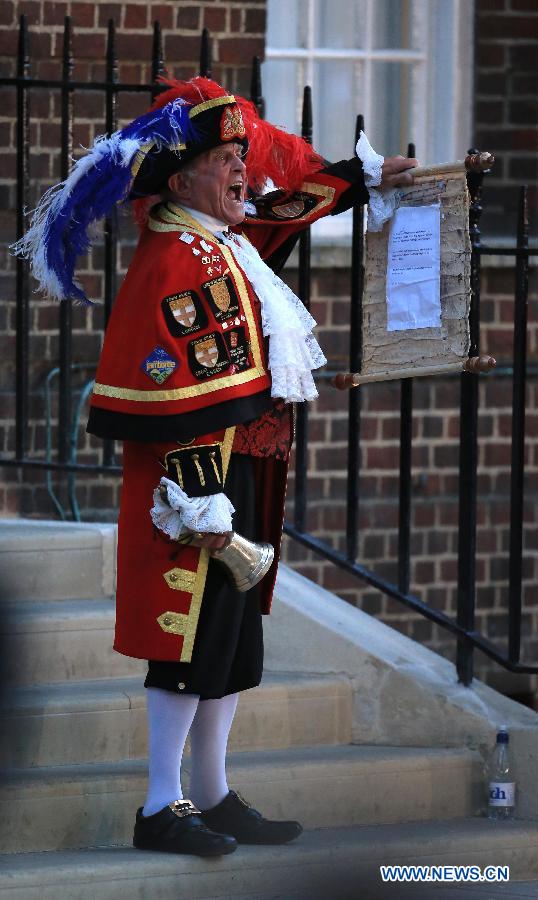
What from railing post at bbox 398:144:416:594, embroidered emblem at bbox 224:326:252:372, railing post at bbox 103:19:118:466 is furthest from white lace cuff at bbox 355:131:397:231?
railing post at bbox 103:19:118:466

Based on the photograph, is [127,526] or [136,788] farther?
[136,788]

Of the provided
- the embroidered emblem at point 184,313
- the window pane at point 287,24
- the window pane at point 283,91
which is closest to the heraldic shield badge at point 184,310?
the embroidered emblem at point 184,313

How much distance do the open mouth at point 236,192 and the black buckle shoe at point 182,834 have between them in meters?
1.42

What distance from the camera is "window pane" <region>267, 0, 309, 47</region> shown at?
6.84 meters

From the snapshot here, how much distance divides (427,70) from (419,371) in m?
3.19

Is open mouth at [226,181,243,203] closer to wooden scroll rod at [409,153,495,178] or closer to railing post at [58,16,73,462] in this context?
wooden scroll rod at [409,153,495,178]

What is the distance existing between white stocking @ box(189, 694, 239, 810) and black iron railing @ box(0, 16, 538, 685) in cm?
92

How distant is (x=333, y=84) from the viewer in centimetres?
699

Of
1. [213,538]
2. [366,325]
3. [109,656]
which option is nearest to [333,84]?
[366,325]

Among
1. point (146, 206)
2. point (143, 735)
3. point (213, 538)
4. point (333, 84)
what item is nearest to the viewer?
point (213, 538)

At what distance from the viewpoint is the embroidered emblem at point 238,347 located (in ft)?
12.2

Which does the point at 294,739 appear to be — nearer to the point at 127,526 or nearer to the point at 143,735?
the point at 143,735

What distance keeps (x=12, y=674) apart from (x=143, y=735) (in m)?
0.41

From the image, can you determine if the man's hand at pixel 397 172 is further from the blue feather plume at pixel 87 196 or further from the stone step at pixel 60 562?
the stone step at pixel 60 562
